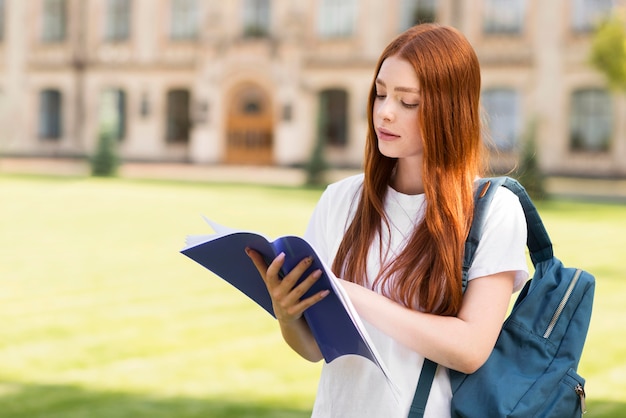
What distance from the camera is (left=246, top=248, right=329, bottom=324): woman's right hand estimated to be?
173 centimetres

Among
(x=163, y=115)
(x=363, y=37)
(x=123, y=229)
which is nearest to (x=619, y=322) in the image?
(x=123, y=229)

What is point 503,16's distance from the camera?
2755cm

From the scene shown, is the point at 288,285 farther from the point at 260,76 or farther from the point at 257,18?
the point at 257,18

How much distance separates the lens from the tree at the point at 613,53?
2008cm

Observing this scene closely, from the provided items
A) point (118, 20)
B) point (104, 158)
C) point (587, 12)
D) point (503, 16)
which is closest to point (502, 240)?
point (104, 158)

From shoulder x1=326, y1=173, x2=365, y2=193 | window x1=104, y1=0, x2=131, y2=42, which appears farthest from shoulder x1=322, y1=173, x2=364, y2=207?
window x1=104, y1=0, x2=131, y2=42

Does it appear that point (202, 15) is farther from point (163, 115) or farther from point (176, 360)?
point (176, 360)

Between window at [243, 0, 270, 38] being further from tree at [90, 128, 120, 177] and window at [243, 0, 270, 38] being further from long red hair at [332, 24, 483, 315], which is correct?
long red hair at [332, 24, 483, 315]

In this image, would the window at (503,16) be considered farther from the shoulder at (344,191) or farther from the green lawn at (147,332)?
the shoulder at (344,191)

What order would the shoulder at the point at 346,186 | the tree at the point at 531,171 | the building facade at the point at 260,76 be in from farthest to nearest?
the building facade at the point at 260,76 < the tree at the point at 531,171 < the shoulder at the point at 346,186

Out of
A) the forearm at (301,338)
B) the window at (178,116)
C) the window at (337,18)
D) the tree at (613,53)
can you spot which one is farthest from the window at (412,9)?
the forearm at (301,338)

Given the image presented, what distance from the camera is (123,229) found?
1255 cm

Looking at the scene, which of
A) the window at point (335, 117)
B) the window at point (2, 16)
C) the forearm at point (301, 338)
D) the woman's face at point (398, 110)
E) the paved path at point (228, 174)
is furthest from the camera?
the window at point (2, 16)

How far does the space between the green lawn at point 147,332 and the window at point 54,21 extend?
21.6 meters
